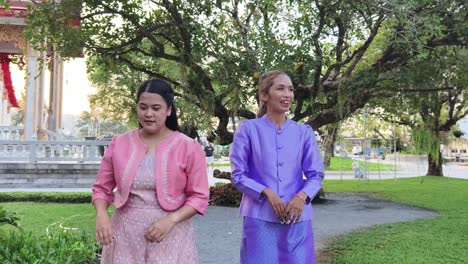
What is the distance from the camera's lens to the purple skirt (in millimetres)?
2338

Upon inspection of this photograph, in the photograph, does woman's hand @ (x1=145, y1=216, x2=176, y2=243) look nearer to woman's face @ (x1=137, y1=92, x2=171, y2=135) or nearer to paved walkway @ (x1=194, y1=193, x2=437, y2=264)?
woman's face @ (x1=137, y1=92, x2=171, y2=135)

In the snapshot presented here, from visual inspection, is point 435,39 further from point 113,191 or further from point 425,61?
point 113,191

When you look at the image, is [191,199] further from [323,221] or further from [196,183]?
[323,221]

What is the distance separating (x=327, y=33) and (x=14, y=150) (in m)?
8.49

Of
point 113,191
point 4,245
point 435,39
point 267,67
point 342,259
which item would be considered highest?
point 435,39

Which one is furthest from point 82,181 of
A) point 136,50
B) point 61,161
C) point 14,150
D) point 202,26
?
point 202,26

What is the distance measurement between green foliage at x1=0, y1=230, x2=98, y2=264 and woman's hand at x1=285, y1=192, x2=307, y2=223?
188 centimetres

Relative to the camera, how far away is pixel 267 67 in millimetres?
7359

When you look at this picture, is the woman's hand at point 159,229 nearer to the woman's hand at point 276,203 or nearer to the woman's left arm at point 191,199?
the woman's left arm at point 191,199

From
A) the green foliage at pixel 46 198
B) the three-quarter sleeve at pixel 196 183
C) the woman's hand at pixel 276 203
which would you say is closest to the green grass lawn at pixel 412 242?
the woman's hand at pixel 276 203

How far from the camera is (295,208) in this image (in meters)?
2.30

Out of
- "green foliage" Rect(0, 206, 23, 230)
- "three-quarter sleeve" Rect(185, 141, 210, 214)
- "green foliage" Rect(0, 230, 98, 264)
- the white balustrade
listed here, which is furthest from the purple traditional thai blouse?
the white balustrade

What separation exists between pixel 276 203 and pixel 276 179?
0.16 m

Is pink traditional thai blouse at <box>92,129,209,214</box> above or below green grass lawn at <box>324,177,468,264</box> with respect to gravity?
above
